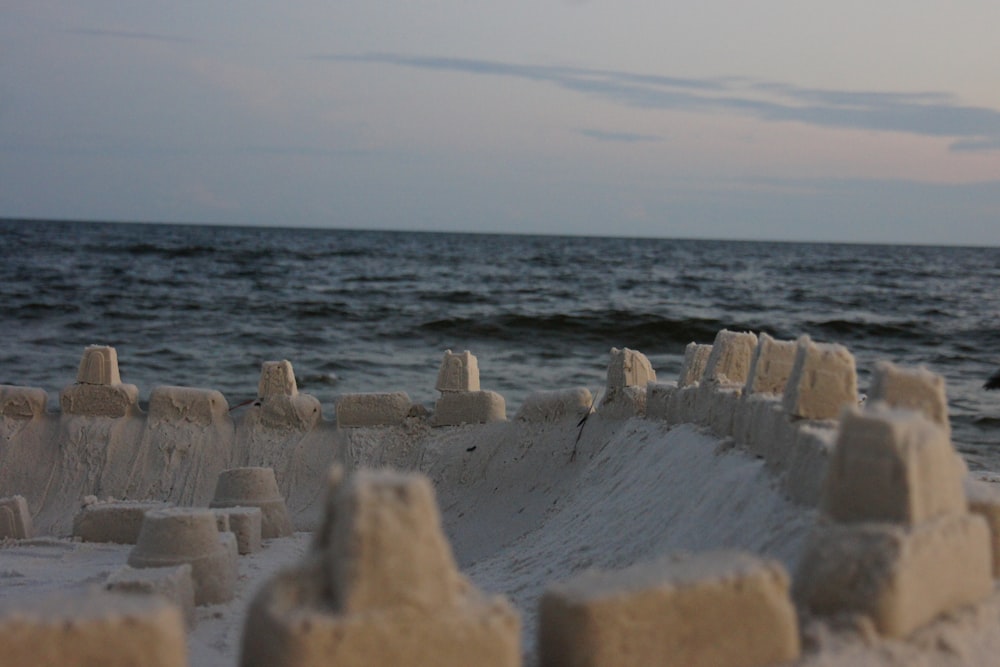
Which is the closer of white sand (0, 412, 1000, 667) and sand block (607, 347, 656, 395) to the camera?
white sand (0, 412, 1000, 667)

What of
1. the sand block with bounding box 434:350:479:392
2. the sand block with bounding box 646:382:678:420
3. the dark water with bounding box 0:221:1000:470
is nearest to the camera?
the sand block with bounding box 646:382:678:420

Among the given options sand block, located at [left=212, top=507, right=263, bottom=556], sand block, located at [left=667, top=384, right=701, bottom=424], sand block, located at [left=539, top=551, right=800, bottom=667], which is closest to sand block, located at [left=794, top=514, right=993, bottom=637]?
sand block, located at [left=539, top=551, right=800, bottom=667]

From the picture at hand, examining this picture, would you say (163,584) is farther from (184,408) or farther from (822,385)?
(184,408)

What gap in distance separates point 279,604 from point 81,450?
5.95 m

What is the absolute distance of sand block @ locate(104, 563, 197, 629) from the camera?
14.1 ft

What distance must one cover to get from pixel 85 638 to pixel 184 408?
231 inches

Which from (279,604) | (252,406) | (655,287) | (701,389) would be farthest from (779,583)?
(655,287)

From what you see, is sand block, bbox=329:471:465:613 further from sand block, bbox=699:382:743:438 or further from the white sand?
sand block, bbox=699:382:743:438

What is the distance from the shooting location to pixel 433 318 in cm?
1995

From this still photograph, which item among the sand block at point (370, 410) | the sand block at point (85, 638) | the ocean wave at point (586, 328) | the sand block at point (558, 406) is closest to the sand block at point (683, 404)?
the sand block at point (558, 406)

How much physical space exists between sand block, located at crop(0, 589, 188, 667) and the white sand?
1.18 m

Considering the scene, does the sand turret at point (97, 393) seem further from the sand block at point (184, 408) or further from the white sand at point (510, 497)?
the sand block at point (184, 408)

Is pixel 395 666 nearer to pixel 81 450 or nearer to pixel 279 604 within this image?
pixel 279 604

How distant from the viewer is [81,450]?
306 inches
